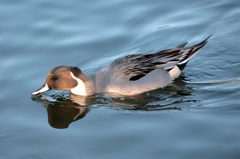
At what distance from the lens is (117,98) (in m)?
7.09

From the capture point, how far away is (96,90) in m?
7.27

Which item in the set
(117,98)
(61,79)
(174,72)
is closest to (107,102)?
(117,98)

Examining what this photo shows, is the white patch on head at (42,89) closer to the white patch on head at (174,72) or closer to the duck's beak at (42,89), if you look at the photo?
the duck's beak at (42,89)

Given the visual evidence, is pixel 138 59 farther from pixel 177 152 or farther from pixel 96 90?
pixel 177 152

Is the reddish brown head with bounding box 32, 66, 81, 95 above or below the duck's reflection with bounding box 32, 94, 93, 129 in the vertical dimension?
above

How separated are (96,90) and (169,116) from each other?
1.62 metres

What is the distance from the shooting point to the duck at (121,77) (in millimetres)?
7121

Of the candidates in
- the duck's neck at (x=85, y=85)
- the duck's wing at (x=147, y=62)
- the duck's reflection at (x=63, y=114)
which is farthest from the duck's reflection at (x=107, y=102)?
the duck's wing at (x=147, y=62)

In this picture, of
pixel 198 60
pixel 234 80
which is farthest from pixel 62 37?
pixel 234 80

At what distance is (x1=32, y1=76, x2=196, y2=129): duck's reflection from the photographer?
21.4ft

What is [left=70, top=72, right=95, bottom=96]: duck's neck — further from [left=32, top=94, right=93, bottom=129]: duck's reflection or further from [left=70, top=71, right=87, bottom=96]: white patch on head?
[left=32, top=94, right=93, bottom=129]: duck's reflection

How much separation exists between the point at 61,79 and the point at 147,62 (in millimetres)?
1527

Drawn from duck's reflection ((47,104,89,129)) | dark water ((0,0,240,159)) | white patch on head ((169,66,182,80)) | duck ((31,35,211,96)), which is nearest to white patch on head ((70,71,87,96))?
duck ((31,35,211,96))

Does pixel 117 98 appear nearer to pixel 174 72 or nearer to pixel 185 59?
pixel 174 72
